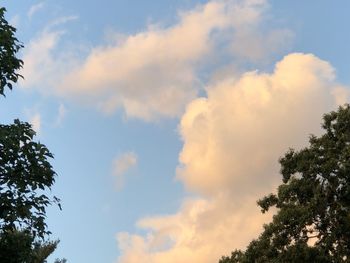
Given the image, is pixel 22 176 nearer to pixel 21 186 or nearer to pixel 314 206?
pixel 21 186

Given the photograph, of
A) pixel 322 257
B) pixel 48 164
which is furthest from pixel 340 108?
pixel 48 164

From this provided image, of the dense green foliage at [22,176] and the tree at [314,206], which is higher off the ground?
the tree at [314,206]

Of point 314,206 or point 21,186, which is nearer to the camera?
point 21,186

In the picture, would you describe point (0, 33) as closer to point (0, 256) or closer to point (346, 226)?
point (0, 256)

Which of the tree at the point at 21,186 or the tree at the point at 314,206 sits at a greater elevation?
the tree at the point at 314,206

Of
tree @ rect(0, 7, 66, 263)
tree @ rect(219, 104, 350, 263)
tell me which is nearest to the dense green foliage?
→ tree @ rect(0, 7, 66, 263)

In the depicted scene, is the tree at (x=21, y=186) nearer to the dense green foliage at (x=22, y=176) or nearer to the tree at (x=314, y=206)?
the dense green foliage at (x=22, y=176)

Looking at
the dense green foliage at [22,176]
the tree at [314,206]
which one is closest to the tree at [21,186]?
the dense green foliage at [22,176]

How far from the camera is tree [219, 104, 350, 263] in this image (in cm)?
2403

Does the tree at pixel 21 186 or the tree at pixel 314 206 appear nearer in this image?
the tree at pixel 21 186

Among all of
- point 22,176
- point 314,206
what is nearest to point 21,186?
point 22,176

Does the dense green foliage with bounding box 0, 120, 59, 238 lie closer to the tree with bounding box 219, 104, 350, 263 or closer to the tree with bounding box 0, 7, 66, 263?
the tree with bounding box 0, 7, 66, 263

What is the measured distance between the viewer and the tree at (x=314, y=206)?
78.8 ft

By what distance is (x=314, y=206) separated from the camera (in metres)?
24.6
